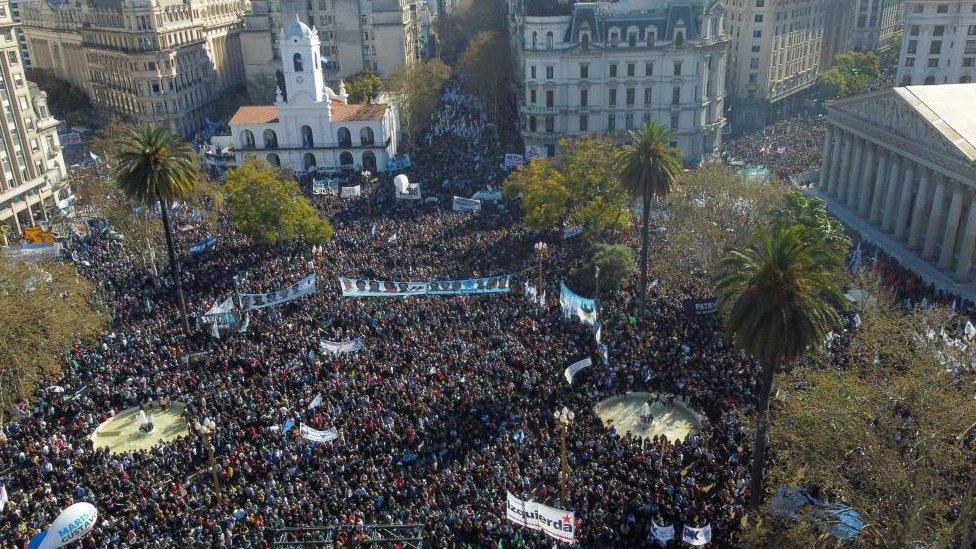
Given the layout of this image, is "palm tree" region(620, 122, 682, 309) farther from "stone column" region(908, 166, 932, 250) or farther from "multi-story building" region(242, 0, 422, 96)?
"multi-story building" region(242, 0, 422, 96)

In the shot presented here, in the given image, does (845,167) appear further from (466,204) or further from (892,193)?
(466,204)

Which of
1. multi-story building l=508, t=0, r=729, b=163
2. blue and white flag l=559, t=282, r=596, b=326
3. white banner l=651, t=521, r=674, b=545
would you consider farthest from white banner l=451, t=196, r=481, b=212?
white banner l=651, t=521, r=674, b=545

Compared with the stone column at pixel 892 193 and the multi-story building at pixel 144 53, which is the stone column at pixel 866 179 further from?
the multi-story building at pixel 144 53

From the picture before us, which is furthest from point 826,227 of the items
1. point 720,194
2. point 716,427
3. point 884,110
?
point 884,110

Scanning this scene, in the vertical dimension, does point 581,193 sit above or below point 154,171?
→ below

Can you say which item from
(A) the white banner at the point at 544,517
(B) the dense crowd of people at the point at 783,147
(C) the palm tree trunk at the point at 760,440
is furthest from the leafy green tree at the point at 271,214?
(B) the dense crowd of people at the point at 783,147

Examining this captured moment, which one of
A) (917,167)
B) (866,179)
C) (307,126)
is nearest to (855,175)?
(866,179)
